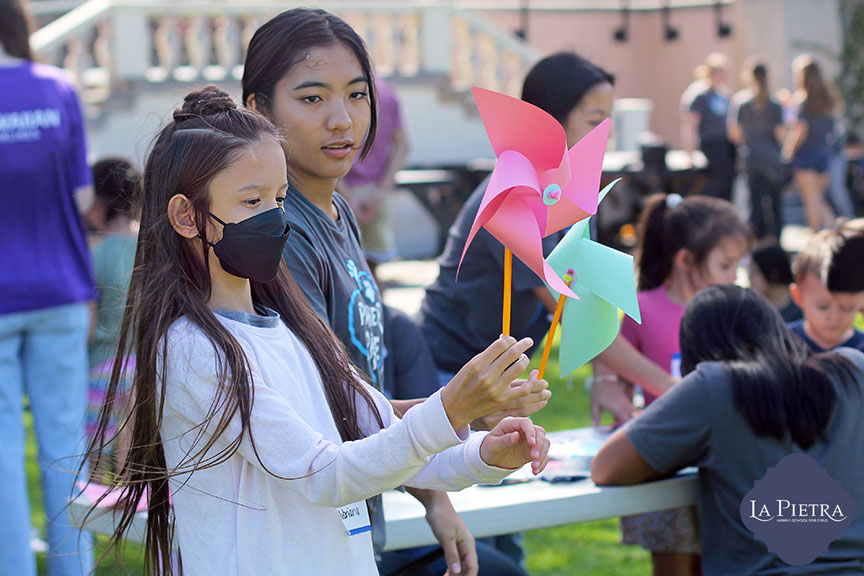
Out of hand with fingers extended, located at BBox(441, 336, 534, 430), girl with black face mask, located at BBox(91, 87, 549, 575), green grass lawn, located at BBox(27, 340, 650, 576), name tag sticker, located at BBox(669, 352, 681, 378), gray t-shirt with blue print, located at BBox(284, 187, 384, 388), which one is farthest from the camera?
green grass lawn, located at BBox(27, 340, 650, 576)

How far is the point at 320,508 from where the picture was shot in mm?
1621

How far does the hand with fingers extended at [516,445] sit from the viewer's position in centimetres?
154

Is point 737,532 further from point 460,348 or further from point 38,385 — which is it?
point 38,385

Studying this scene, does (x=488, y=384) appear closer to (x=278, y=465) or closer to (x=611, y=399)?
(x=278, y=465)

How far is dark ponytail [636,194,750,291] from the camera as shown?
3088 mm

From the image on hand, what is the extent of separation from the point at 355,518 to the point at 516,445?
27 cm

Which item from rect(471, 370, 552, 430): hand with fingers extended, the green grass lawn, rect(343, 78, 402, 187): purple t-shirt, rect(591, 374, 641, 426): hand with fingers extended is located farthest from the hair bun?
rect(343, 78, 402, 187): purple t-shirt

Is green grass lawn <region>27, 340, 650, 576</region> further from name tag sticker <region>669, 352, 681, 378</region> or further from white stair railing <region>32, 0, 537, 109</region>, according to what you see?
white stair railing <region>32, 0, 537, 109</region>

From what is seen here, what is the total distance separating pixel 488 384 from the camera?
1.42m

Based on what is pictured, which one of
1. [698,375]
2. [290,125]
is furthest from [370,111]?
[698,375]

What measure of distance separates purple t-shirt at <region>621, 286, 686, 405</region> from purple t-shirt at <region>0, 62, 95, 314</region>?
5.36ft

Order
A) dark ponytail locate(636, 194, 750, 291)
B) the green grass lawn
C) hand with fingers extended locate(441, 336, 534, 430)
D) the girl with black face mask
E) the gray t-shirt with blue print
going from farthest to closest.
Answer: the green grass lawn
dark ponytail locate(636, 194, 750, 291)
the gray t-shirt with blue print
the girl with black face mask
hand with fingers extended locate(441, 336, 534, 430)

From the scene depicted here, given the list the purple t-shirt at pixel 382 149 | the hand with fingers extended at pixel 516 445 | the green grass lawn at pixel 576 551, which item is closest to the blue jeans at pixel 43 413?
the green grass lawn at pixel 576 551

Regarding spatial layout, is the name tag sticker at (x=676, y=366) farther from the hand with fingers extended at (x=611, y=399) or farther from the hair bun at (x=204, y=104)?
the hair bun at (x=204, y=104)
